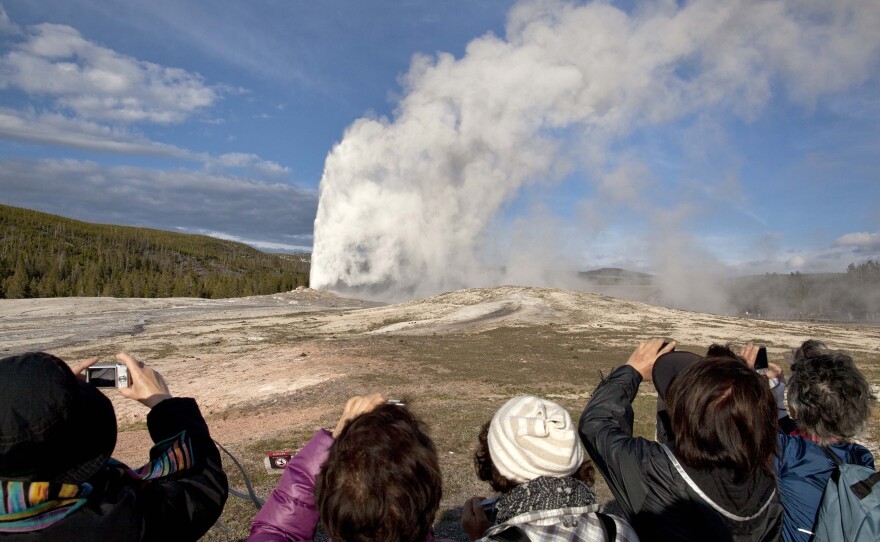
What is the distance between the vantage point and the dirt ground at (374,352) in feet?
28.8

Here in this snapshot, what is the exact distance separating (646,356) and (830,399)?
88cm

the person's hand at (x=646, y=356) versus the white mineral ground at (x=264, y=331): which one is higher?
the person's hand at (x=646, y=356)

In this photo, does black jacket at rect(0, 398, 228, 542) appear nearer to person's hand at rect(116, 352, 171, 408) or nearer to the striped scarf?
the striped scarf

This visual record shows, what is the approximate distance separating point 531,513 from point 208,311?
3603 centimetres

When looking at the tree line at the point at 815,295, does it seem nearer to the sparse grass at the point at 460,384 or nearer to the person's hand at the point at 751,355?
the sparse grass at the point at 460,384

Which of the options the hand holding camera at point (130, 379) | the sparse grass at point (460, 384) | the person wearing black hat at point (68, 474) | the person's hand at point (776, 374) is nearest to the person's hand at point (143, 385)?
the hand holding camera at point (130, 379)

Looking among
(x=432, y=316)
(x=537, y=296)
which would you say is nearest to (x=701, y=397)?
(x=432, y=316)

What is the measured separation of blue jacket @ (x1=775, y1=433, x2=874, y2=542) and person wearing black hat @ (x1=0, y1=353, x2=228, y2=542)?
7.17 feet

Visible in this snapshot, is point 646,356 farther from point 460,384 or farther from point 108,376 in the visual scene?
point 460,384

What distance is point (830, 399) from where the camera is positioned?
2.60m

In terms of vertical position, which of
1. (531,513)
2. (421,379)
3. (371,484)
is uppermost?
(371,484)

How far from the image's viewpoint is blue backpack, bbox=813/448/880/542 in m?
2.01

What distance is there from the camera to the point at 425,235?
5819 cm

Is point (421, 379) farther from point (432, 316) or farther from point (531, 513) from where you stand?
point (432, 316)
